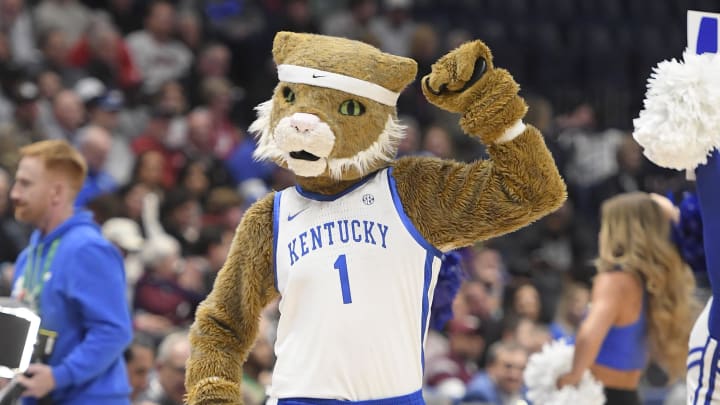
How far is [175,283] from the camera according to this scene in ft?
21.5

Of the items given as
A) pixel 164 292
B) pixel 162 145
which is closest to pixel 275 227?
pixel 164 292

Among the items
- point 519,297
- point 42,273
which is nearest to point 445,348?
point 519,297

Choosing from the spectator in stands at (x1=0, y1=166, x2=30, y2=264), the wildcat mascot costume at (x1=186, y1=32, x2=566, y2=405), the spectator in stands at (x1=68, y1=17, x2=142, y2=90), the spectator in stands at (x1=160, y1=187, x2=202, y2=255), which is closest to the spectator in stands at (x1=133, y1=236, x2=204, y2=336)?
the spectator in stands at (x1=160, y1=187, x2=202, y2=255)

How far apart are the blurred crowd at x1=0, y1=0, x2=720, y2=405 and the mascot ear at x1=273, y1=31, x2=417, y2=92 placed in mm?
2124

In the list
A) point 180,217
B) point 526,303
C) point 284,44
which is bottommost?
point 526,303

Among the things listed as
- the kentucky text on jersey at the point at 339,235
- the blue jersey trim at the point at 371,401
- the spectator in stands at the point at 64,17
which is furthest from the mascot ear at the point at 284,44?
the spectator in stands at the point at 64,17

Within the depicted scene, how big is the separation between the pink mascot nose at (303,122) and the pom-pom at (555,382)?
180cm

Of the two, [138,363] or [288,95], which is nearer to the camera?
[288,95]

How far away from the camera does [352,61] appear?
3.30 meters

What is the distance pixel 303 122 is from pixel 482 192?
51 cm

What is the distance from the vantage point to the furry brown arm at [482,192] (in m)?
3.19

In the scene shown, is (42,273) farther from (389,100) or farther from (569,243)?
(569,243)

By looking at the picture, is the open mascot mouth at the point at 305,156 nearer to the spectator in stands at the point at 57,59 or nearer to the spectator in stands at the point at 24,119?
the spectator in stands at the point at 24,119

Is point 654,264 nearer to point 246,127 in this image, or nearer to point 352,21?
point 246,127
